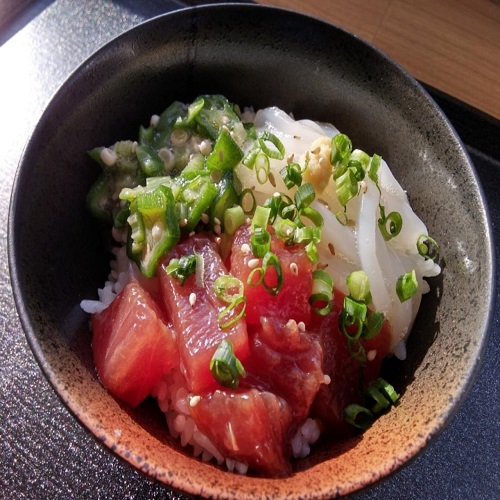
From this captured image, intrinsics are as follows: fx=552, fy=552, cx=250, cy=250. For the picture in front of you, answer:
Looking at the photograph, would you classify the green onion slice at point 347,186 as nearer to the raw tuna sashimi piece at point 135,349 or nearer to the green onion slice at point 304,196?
the green onion slice at point 304,196

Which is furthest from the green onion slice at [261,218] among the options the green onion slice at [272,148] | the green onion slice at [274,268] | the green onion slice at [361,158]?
the green onion slice at [361,158]

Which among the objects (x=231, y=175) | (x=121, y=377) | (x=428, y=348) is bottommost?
(x=121, y=377)

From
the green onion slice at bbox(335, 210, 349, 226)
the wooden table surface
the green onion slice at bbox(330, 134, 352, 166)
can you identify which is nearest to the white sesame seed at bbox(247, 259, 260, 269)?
the green onion slice at bbox(335, 210, 349, 226)

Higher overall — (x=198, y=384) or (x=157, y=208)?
(x=157, y=208)

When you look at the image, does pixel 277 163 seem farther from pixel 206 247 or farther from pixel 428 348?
pixel 428 348

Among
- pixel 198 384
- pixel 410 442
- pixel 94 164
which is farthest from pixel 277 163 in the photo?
pixel 410 442

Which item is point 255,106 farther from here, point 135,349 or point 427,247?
point 135,349

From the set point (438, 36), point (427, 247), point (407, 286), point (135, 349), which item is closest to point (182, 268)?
point (135, 349)
